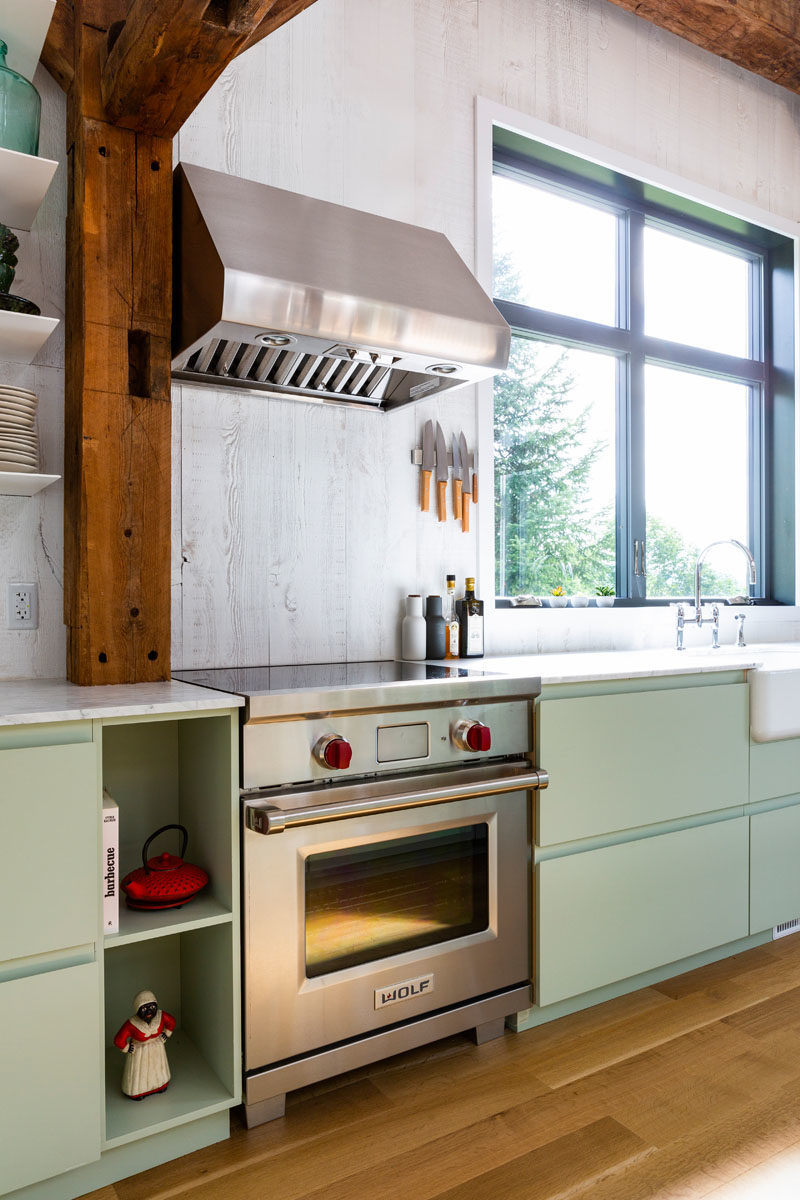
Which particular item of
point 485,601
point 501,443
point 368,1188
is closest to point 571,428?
point 501,443

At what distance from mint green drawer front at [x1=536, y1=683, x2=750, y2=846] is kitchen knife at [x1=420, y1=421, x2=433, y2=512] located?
2.76 ft

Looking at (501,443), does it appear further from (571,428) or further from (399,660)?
(399,660)

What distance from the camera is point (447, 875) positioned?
196 cm

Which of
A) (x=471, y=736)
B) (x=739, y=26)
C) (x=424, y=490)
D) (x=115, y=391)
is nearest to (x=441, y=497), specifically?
(x=424, y=490)

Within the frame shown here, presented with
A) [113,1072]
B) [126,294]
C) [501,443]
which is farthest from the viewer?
[501,443]

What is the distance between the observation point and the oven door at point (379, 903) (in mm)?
1685

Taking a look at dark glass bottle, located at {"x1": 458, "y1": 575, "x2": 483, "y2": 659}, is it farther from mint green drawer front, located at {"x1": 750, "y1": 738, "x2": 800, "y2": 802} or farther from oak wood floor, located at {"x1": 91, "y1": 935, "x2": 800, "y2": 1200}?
oak wood floor, located at {"x1": 91, "y1": 935, "x2": 800, "y2": 1200}

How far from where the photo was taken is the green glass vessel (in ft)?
5.88

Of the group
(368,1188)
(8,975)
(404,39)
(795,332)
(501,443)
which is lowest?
(368,1188)

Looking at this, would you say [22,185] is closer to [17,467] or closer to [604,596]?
[17,467]

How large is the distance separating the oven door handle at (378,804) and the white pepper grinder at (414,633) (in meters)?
0.59

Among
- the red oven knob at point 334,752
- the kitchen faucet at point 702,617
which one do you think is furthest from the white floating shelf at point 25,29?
the kitchen faucet at point 702,617

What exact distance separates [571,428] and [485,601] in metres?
0.93

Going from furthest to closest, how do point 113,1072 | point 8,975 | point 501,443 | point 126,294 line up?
point 501,443
point 126,294
point 113,1072
point 8,975
